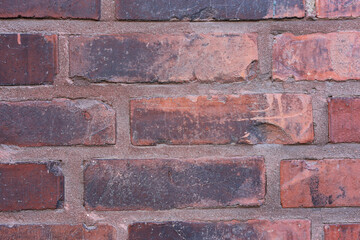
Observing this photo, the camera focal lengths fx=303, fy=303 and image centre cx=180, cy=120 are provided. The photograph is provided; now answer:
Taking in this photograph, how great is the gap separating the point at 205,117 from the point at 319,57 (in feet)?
0.68

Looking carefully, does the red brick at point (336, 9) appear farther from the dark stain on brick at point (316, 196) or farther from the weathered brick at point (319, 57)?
the dark stain on brick at point (316, 196)

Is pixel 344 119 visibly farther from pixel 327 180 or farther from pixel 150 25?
pixel 150 25

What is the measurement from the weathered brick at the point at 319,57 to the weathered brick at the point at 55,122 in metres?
0.29

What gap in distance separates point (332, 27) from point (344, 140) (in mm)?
183

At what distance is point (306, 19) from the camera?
49cm

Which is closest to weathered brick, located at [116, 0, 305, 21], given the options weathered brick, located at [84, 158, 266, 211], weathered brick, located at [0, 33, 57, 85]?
weathered brick, located at [0, 33, 57, 85]

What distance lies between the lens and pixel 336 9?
486 millimetres

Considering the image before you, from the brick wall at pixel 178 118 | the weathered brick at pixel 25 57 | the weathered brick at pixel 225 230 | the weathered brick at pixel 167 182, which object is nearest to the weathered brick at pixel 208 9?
the brick wall at pixel 178 118

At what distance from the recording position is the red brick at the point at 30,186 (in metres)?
0.48

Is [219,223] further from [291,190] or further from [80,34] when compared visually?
[80,34]

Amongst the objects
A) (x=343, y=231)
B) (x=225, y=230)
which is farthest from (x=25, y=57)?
(x=343, y=231)

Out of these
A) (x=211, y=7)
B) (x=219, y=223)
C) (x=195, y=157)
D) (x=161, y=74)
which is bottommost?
(x=219, y=223)

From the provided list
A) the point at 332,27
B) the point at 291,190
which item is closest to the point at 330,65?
the point at 332,27

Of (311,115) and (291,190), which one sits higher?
(311,115)
